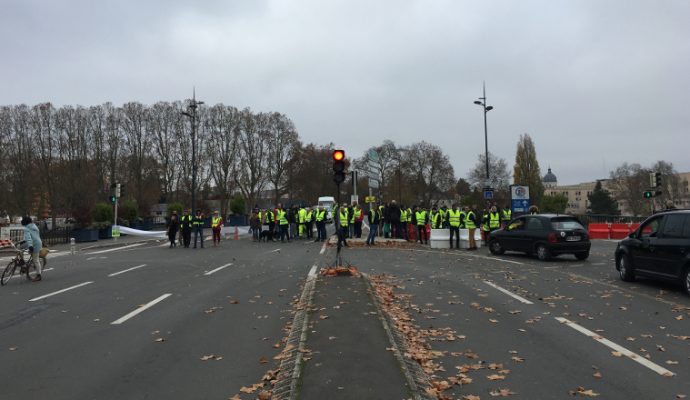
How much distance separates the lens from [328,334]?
6465 millimetres

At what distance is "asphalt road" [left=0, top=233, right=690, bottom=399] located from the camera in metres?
5.05

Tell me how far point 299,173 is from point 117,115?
87.7 feet

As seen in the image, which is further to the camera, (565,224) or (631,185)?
(631,185)

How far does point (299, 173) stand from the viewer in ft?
250

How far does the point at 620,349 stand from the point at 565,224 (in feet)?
33.8

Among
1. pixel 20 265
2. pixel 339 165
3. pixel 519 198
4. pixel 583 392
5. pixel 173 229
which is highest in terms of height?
pixel 339 165

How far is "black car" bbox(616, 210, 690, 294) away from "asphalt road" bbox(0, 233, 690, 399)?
0.37 metres

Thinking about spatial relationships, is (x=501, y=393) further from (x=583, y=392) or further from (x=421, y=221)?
(x=421, y=221)

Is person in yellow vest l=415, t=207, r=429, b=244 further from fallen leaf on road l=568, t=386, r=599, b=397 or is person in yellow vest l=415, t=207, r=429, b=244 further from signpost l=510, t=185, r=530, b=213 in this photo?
fallen leaf on road l=568, t=386, r=599, b=397

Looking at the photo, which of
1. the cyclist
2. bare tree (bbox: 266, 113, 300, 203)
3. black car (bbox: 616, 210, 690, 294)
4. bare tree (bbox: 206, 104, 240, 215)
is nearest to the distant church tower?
bare tree (bbox: 266, 113, 300, 203)

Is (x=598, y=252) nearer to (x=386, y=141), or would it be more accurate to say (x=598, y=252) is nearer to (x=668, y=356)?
(x=668, y=356)

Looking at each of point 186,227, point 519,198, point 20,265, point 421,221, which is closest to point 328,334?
point 20,265

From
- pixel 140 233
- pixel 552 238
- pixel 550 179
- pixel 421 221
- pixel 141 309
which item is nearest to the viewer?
pixel 141 309

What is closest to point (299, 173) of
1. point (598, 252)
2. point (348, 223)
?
point (348, 223)
